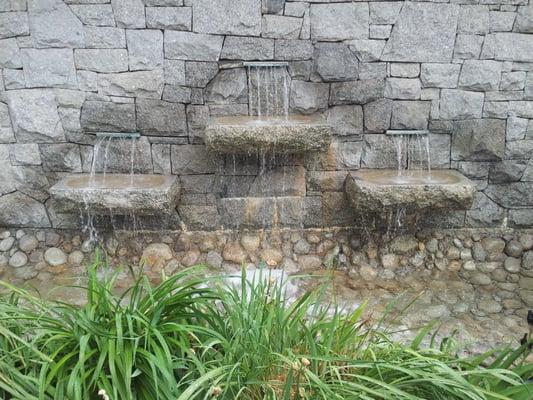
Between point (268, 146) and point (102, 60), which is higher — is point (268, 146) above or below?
below

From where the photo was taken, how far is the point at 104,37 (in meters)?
3.33

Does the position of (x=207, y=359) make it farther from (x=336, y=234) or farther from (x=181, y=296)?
(x=336, y=234)

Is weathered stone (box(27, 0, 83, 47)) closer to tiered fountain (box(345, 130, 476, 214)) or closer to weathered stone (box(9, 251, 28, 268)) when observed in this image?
weathered stone (box(9, 251, 28, 268))

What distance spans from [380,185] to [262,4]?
1.53 m

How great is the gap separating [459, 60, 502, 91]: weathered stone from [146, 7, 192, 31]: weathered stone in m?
2.07

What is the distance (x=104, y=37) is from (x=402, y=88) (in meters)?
2.23

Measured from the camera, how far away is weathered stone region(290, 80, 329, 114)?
11.4 ft

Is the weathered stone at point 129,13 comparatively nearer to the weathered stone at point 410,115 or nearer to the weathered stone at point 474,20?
the weathered stone at point 410,115

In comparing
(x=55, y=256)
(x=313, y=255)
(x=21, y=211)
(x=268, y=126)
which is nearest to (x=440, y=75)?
(x=268, y=126)

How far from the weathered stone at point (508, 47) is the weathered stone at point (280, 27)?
4.57ft

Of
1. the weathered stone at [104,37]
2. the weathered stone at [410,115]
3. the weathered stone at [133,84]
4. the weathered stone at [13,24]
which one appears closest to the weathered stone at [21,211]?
the weathered stone at [133,84]

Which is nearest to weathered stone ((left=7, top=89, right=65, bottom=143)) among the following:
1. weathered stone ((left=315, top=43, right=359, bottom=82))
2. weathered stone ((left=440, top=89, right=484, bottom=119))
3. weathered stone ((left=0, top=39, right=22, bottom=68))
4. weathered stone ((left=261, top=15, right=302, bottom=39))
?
weathered stone ((left=0, top=39, right=22, bottom=68))

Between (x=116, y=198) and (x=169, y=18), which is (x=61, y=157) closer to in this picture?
(x=116, y=198)

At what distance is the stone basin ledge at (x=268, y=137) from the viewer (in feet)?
10.2
